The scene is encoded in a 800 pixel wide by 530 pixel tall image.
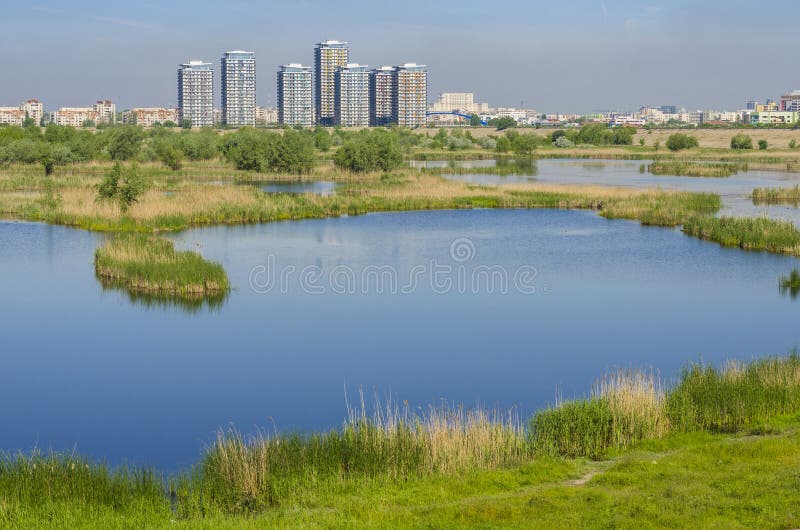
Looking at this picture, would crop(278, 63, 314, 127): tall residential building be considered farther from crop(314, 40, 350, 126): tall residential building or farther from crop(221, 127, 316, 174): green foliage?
crop(221, 127, 316, 174): green foliage

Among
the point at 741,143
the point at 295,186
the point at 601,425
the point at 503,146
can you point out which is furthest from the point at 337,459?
the point at 741,143

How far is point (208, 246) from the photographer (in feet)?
97.0

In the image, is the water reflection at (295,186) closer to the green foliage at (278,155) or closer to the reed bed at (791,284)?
the green foliage at (278,155)

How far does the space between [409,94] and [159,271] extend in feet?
496

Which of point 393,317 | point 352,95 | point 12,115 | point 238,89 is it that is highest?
point 238,89

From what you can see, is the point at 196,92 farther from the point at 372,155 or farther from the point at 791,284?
the point at 791,284

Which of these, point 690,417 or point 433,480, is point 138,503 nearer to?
point 433,480

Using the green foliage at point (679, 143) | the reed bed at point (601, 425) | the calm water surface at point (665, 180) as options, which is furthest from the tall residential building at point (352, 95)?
the reed bed at point (601, 425)

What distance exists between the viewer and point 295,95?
181250mm

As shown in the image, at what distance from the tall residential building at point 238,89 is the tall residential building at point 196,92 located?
2853 mm

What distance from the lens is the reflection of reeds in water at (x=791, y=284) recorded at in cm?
2319

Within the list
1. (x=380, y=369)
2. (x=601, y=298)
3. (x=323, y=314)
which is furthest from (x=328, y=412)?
(x=601, y=298)

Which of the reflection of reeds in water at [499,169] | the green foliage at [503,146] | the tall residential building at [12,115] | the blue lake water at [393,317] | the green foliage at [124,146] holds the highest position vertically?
the tall residential building at [12,115]

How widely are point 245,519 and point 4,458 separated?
416cm
